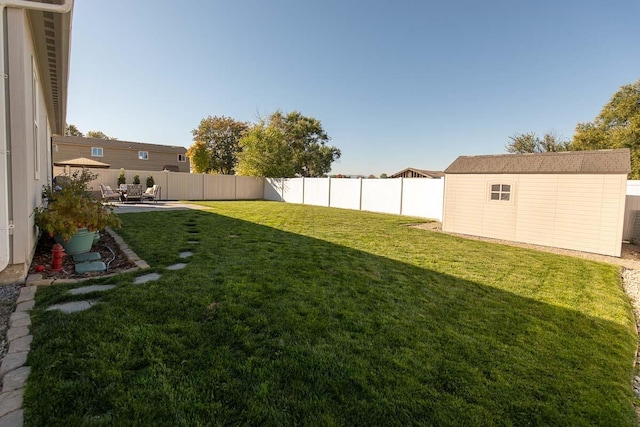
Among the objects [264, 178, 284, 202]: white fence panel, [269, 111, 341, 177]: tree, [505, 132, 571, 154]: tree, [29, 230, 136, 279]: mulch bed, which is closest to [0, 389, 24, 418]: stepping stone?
[29, 230, 136, 279]: mulch bed

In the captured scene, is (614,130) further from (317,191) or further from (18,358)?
(18,358)

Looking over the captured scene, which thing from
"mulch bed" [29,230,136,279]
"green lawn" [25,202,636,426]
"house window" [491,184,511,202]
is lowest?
"green lawn" [25,202,636,426]

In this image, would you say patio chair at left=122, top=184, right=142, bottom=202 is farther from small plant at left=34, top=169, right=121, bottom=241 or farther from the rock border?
the rock border

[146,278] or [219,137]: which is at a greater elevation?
[219,137]

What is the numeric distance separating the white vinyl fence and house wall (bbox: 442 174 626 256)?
9.21 ft

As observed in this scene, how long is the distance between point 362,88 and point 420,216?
29.1 feet

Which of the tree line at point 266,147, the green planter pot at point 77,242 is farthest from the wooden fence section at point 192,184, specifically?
the green planter pot at point 77,242

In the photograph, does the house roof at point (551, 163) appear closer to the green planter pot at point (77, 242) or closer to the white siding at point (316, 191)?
the white siding at point (316, 191)

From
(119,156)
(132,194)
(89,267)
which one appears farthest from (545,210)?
(119,156)

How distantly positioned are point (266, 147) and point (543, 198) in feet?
57.1

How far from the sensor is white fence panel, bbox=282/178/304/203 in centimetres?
1830

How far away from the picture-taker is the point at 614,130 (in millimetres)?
21953

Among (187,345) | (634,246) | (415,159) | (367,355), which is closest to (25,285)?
(187,345)

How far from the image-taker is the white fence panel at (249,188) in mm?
20250
